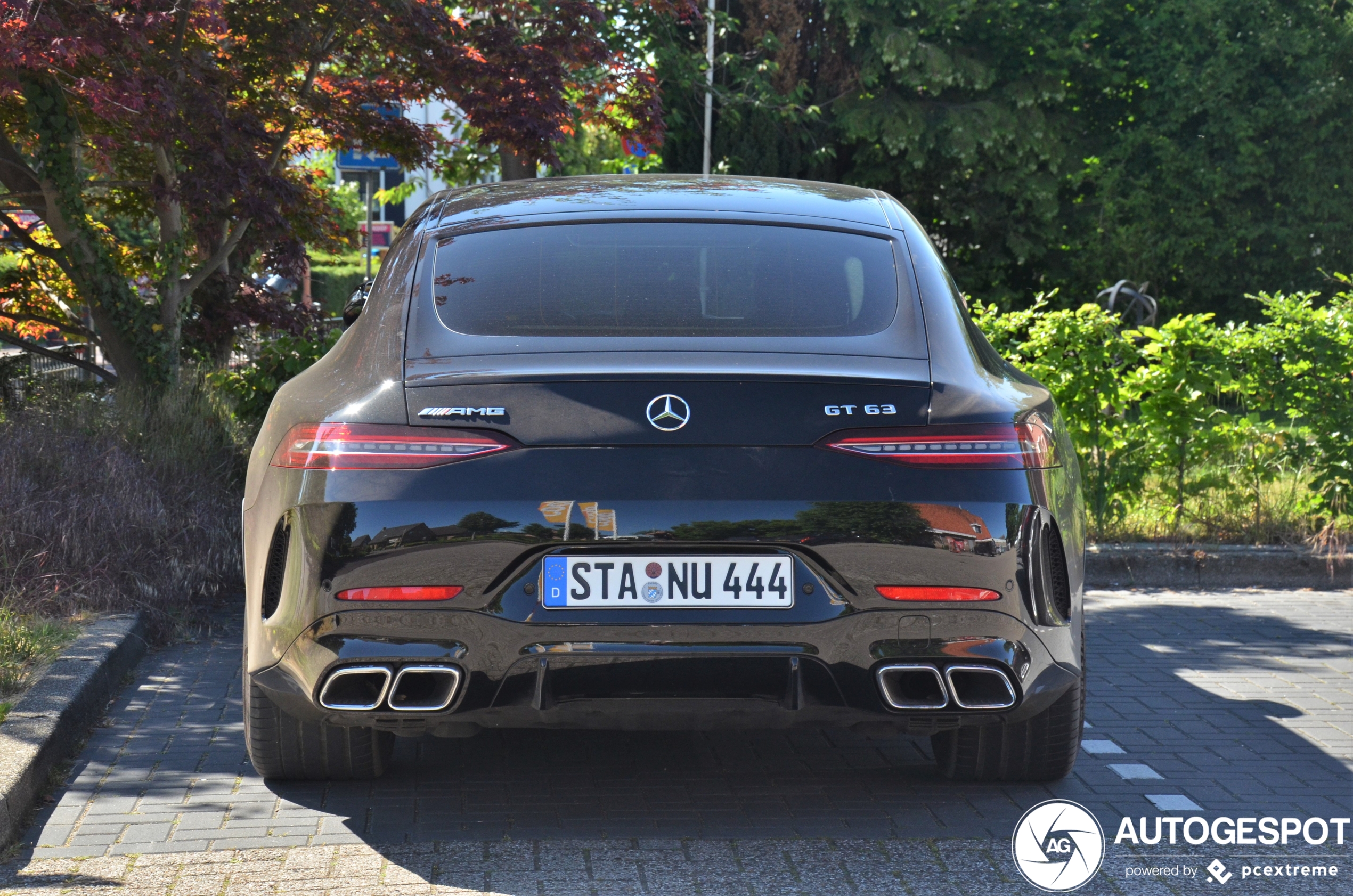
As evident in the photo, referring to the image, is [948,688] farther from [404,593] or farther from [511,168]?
[511,168]

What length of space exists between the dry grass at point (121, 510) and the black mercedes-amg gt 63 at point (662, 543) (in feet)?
9.50

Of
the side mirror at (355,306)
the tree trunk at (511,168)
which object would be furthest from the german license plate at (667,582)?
the tree trunk at (511,168)

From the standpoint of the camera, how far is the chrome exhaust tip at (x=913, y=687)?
11.2ft

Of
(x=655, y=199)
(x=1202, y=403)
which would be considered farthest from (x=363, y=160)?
(x=655, y=199)

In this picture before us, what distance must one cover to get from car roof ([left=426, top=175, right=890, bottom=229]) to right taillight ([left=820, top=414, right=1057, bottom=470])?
1017mm

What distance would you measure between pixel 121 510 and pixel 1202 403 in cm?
558

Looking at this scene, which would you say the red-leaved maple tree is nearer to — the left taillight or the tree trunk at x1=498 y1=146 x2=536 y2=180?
the tree trunk at x1=498 y1=146 x2=536 y2=180

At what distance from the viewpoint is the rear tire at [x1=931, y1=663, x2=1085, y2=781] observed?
3.97 metres

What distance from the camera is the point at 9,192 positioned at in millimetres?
9406

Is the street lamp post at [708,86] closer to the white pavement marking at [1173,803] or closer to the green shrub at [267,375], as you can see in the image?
the green shrub at [267,375]

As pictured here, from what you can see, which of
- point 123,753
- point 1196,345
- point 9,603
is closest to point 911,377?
point 123,753

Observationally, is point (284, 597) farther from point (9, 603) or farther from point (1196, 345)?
point (1196, 345)

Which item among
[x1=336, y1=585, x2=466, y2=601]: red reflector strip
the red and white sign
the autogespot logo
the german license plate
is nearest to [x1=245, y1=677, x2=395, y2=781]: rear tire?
[x1=336, y1=585, x2=466, y2=601]: red reflector strip

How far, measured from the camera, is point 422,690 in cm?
345
